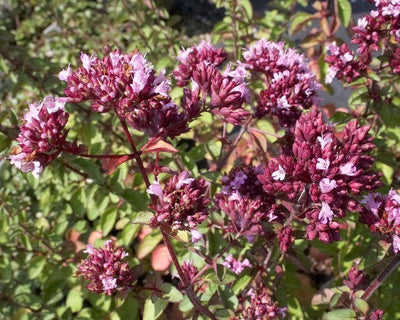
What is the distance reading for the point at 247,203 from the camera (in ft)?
5.30

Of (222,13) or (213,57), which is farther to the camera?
(222,13)

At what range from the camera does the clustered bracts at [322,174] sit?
1.34 m

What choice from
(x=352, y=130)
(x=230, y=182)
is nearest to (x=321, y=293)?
(x=230, y=182)

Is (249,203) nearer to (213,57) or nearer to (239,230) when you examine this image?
(239,230)

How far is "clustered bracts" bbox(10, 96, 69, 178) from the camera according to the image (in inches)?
51.4

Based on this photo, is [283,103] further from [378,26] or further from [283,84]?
[378,26]

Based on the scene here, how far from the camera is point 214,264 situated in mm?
1717

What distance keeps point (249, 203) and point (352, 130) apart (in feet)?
1.45

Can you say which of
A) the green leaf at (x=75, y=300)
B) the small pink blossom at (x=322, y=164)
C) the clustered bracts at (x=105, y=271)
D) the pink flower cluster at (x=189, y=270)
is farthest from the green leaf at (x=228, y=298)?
the green leaf at (x=75, y=300)

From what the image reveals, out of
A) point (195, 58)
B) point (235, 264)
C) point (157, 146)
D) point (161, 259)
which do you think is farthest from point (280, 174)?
point (161, 259)

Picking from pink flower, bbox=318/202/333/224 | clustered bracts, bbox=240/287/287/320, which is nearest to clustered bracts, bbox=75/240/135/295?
clustered bracts, bbox=240/287/287/320

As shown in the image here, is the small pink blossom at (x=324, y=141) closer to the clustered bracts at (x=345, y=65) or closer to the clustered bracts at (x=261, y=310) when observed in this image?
the clustered bracts at (x=261, y=310)

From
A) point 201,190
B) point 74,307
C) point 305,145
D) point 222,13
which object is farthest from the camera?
point 222,13

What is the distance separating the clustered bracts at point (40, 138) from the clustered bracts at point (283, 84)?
2.72 ft
